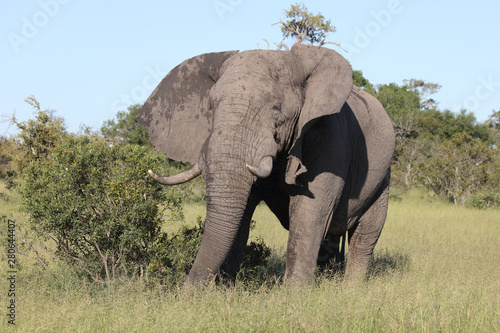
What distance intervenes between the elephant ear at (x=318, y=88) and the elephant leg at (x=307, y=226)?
1.07 feet

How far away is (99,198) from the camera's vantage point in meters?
5.89

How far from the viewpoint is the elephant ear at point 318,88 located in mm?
4871

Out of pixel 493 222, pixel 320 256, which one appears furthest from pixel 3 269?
pixel 493 222

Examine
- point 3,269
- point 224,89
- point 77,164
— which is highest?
point 224,89

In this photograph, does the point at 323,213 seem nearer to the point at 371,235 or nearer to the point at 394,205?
the point at 371,235

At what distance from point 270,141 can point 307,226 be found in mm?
1093

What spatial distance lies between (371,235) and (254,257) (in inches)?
58.1

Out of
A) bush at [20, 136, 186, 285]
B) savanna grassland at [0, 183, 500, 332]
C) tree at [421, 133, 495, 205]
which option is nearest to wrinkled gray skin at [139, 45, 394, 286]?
savanna grassland at [0, 183, 500, 332]

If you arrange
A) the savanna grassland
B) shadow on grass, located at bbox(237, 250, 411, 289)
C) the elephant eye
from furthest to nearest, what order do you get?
1. shadow on grass, located at bbox(237, 250, 411, 289)
2. the elephant eye
3. the savanna grassland

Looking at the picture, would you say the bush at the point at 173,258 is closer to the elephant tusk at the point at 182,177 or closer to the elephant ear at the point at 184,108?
the elephant ear at the point at 184,108

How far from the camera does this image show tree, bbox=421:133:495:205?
20.0 metres

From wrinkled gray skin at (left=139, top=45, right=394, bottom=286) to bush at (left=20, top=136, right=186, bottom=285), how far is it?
55 cm

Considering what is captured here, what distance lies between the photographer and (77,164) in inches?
231

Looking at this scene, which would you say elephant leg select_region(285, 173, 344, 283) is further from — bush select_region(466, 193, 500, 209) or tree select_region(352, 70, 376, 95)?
tree select_region(352, 70, 376, 95)
